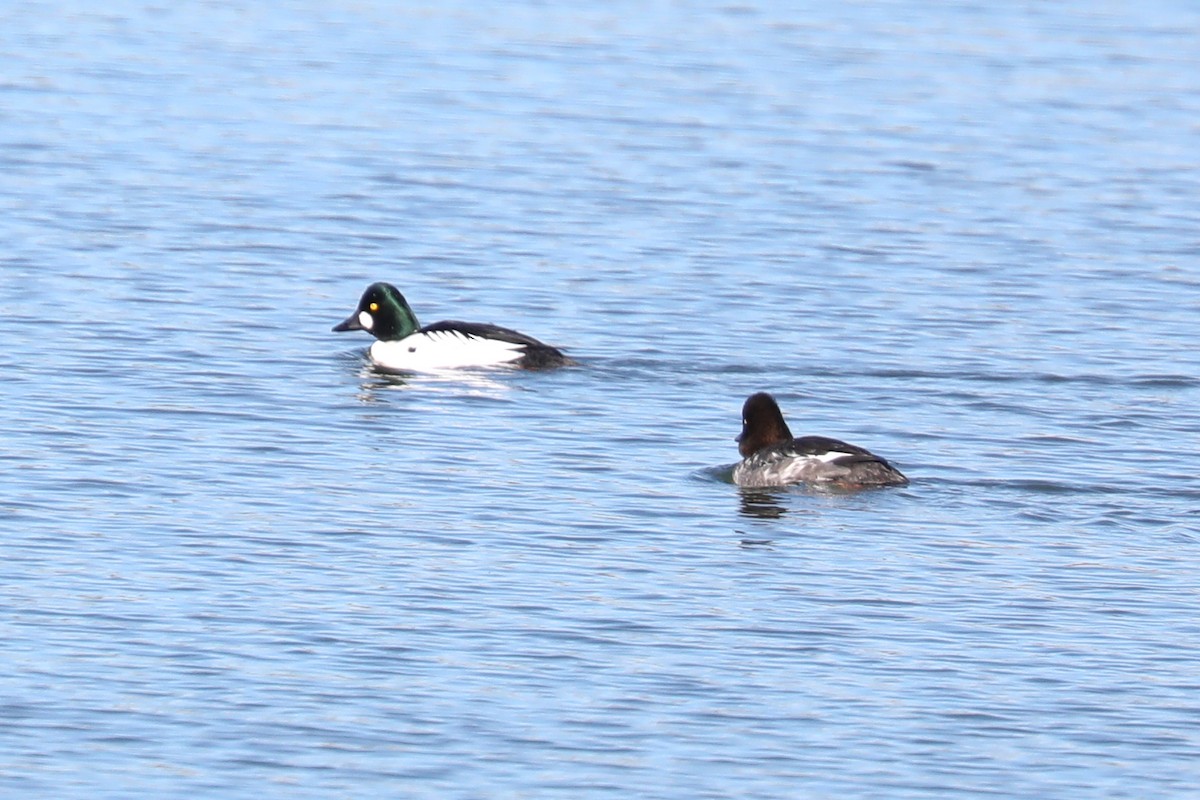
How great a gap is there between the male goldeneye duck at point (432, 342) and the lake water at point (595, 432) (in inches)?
8.7

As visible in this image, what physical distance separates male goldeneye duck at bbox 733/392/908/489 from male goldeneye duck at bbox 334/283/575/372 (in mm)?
3011

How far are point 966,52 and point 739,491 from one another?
921 inches

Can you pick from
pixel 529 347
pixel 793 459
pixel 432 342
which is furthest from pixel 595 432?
pixel 432 342

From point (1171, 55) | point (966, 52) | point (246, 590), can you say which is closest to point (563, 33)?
point (966, 52)

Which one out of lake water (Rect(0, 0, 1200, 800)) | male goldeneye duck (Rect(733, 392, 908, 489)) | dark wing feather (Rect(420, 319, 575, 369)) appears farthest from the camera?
dark wing feather (Rect(420, 319, 575, 369))

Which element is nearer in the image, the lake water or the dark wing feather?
the lake water

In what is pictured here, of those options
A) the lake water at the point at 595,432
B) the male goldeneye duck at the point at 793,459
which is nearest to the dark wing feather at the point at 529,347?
the lake water at the point at 595,432

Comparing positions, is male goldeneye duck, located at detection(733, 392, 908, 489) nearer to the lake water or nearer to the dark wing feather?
the lake water

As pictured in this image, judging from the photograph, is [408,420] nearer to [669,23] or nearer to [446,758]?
[446,758]

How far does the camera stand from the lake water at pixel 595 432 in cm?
1088

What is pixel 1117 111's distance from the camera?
1318 inches

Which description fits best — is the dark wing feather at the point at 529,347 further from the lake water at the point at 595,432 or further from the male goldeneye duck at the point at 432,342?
the lake water at the point at 595,432

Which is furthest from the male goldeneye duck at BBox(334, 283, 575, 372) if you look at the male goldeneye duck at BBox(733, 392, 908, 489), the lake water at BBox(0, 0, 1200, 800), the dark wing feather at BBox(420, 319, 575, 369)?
the male goldeneye duck at BBox(733, 392, 908, 489)

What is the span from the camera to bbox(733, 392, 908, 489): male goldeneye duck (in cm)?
1529
